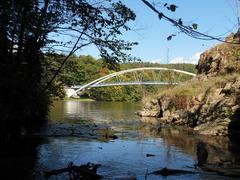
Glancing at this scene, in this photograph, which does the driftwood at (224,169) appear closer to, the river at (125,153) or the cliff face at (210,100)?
the river at (125,153)

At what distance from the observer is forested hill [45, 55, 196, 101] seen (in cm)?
2073

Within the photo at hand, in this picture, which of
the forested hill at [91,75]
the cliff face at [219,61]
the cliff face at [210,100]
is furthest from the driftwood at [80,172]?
the cliff face at [219,61]

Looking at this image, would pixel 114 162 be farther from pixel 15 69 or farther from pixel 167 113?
pixel 167 113

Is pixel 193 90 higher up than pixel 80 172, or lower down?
higher up

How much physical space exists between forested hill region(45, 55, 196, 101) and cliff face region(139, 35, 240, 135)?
5493 millimetres

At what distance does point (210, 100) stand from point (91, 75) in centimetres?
6126

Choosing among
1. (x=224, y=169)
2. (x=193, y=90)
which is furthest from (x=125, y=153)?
(x=193, y=90)

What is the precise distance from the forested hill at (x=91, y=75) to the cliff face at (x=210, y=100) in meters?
5.49

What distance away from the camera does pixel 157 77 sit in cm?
11675

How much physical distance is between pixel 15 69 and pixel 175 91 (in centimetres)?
2869

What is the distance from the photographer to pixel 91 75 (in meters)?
93.4

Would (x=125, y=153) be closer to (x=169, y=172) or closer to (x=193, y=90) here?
(x=169, y=172)

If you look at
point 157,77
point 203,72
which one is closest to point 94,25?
point 203,72

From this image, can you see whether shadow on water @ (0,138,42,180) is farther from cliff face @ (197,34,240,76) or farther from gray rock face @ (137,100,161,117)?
gray rock face @ (137,100,161,117)
